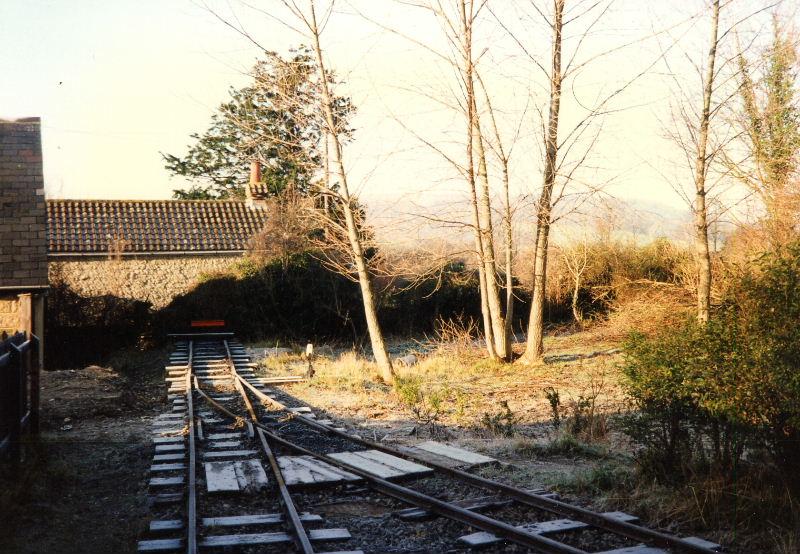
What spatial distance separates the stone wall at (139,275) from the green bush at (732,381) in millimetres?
23124

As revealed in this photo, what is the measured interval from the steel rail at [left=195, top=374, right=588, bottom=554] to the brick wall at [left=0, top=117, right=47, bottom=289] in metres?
11.3

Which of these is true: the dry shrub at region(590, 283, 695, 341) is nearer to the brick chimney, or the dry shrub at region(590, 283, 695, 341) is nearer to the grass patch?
the grass patch

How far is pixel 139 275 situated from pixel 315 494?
23694 millimetres

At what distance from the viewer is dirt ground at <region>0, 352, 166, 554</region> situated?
658 centimetres

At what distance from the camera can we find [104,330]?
24.5 meters

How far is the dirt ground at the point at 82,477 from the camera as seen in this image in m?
6.58

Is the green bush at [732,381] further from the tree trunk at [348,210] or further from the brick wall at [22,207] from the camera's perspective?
the brick wall at [22,207]

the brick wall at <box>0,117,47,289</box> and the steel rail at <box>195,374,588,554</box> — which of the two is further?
the brick wall at <box>0,117,47,289</box>

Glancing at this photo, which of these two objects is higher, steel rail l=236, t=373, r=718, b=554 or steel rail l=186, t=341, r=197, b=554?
steel rail l=186, t=341, r=197, b=554

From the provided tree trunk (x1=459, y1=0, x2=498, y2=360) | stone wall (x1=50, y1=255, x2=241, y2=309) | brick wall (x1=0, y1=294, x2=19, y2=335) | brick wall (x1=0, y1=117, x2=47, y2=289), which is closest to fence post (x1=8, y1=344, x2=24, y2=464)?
brick wall (x1=0, y1=117, x2=47, y2=289)

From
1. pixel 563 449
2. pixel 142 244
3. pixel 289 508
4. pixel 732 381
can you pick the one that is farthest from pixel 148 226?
pixel 732 381

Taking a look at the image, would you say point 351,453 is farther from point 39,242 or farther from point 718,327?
point 39,242

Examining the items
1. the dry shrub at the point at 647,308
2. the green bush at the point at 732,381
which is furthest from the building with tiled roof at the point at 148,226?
the green bush at the point at 732,381

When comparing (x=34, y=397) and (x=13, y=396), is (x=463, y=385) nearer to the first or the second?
(x=34, y=397)
